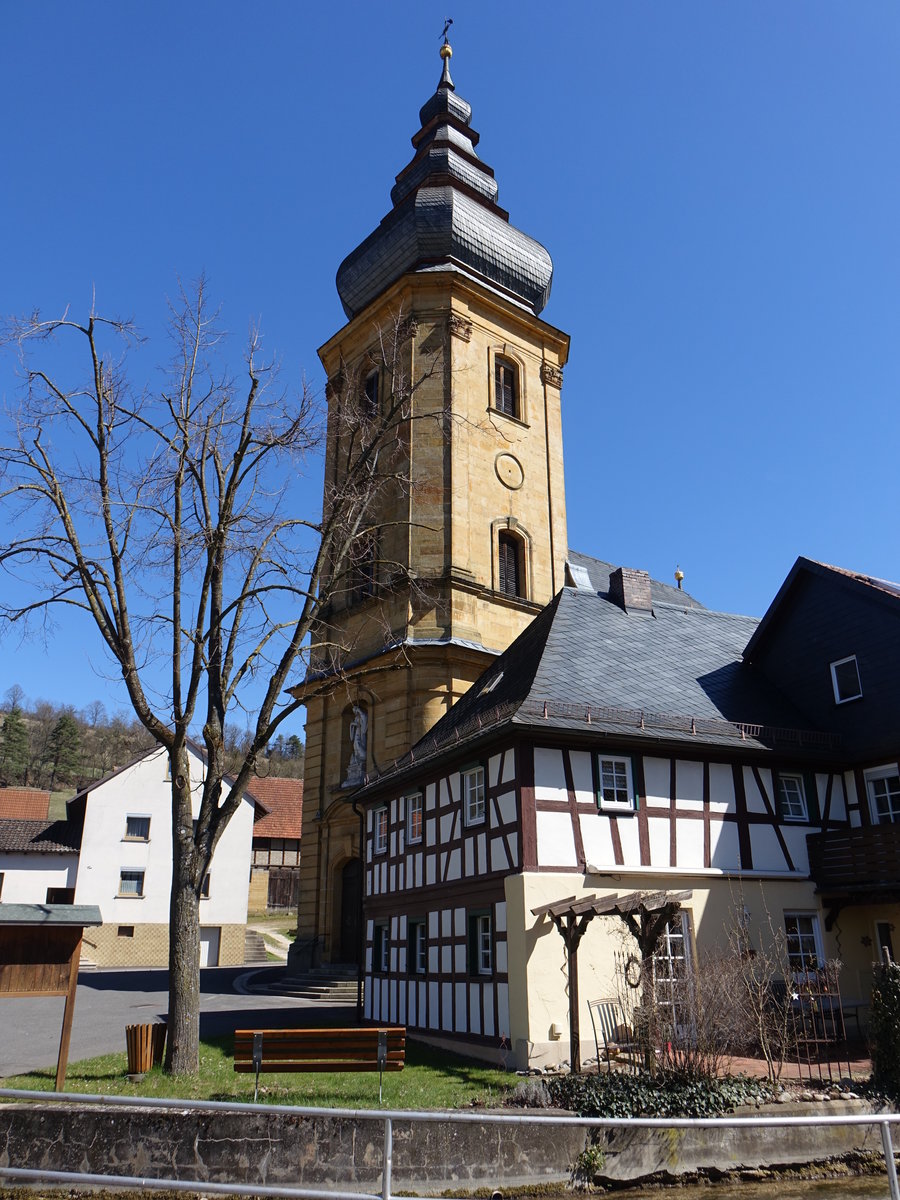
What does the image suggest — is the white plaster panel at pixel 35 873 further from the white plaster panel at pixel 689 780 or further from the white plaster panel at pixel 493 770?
the white plaster panel at pixel 689 780

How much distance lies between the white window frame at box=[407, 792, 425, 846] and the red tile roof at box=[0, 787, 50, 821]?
33145 mm

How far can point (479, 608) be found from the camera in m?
28.8

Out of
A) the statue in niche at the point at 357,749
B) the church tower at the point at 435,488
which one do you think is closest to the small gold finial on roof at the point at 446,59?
the church tower at the point at 435,488

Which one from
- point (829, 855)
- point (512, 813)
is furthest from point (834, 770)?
point (512, 813)

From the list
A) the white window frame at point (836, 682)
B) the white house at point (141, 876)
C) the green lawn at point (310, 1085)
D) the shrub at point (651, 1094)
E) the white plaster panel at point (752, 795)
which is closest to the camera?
the shrub at point (651, 1094)

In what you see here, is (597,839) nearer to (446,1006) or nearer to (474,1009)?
(474,1009)

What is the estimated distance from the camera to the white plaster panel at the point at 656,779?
16.2m

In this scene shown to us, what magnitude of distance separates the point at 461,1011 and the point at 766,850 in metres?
5.83

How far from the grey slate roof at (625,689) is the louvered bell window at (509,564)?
8.22m

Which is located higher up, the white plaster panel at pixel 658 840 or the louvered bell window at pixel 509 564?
the louvered bell window at pixel 509 564

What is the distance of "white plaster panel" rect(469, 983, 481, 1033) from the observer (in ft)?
50.4

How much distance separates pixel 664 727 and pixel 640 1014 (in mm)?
5701

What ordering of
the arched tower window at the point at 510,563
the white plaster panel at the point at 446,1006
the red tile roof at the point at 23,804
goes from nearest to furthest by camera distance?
the white plaster panel at the point at 446,1006 < the arched tower window at the point at 510,563 < the red tile roof at the point at 23,804

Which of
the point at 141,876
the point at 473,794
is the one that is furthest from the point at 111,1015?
the point at 141,876
